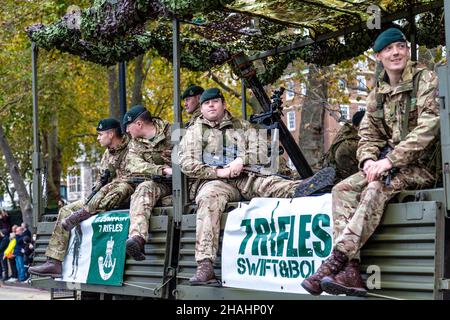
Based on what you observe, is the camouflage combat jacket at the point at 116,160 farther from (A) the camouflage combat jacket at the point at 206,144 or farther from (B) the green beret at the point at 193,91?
(A) the camouflage combat jacket at the point at 206,144

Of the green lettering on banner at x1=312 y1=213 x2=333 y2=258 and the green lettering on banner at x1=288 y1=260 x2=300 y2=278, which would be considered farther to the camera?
the green lettering on banner at x1=288 y1=260 x2=300 y2=278

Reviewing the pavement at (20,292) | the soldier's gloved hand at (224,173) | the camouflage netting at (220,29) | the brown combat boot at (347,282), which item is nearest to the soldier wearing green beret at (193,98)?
the camouflage netting at (220,29)

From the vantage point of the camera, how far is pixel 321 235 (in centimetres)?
625

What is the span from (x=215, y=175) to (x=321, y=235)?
1739 millimetres

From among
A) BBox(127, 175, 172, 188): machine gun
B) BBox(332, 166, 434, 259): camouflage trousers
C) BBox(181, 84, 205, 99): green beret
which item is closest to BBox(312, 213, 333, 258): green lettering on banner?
BBox(332, 166, 434, 259): camouflage trousers

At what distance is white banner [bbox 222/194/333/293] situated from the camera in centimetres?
630

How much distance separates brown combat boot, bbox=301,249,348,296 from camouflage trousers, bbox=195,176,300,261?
58.1 inches

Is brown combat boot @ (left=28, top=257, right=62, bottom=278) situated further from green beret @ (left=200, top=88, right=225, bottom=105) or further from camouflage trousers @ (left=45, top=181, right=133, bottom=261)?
green beret @ (left=200, top=88, right=225, bottom=105)

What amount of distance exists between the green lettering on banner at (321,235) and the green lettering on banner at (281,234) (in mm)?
317

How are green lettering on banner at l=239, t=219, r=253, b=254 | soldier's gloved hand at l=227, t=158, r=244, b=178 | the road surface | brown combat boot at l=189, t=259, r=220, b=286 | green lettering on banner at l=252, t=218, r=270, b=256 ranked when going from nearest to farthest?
1. green lettering on banner at l=252, t=218, r=270, b=256
2. green lettering on banner at l=239, t=219, r=253, b=254
3. brown combat boot at l=189, t=259, r=220, b=286
4. soldier's gloved hand at l=227, t=158, r=244, b=178
5. the road surface

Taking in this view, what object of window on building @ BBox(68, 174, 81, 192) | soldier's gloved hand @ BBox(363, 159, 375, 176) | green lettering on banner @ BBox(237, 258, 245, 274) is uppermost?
window on building @ BBox(68, 174, 81, 192)

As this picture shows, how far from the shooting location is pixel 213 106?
8.05 metres
